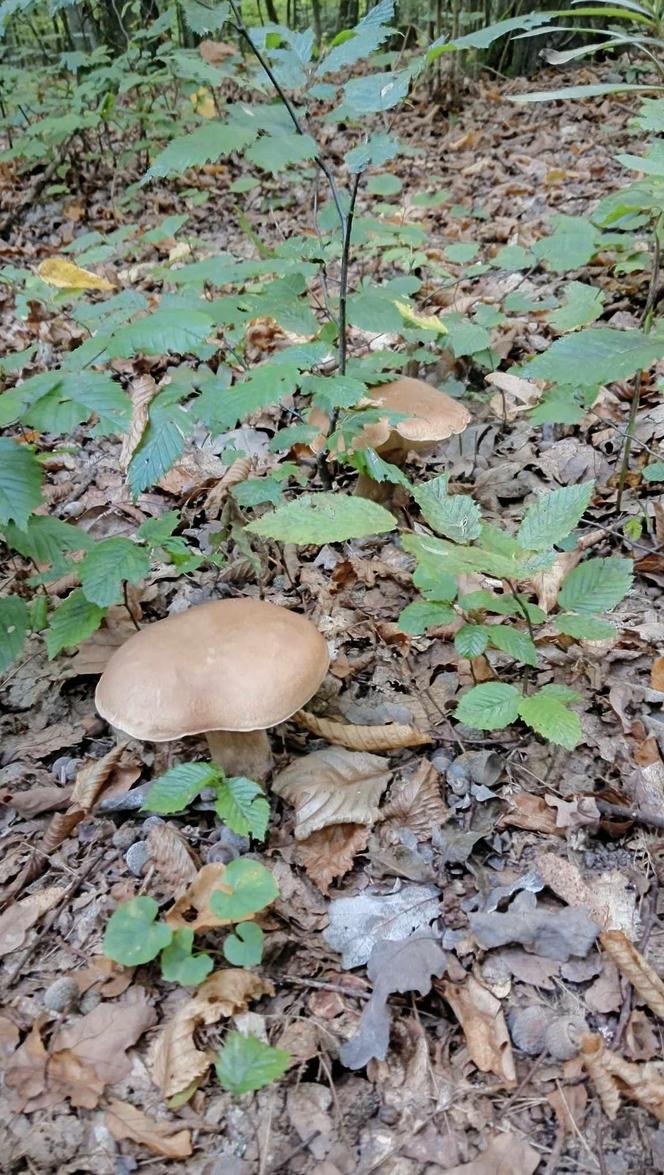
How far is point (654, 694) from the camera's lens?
265 centimetres

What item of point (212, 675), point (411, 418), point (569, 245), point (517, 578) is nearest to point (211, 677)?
point (212, 675)

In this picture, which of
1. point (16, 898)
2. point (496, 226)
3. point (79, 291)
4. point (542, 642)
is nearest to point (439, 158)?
point (496, 226)

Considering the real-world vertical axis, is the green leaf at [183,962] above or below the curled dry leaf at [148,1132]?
above

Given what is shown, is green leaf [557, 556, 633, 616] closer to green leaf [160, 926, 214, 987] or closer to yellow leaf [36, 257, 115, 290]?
green leaf [160, 926, 214, 987]

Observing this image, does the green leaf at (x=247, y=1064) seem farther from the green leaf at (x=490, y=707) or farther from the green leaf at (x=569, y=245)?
the green leaf at (x=569, y=245)

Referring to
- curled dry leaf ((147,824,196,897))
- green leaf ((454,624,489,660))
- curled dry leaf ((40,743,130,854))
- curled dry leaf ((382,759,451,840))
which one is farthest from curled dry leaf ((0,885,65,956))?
green leaf ((454,624,489,660))

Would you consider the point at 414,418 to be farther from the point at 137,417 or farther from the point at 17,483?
the point at 17,483

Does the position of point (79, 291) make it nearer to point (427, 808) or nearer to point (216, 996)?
point (427, 808)

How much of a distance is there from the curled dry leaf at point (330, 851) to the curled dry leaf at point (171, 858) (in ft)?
1.09

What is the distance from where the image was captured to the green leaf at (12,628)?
2.47 metres

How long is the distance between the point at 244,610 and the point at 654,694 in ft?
4.80

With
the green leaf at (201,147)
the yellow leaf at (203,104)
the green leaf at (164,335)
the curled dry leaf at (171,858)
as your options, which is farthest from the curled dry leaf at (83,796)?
the yellow leaf at (203,104)

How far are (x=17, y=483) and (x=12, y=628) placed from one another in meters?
0.57

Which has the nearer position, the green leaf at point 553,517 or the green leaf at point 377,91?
the green leaf at point 553,517
